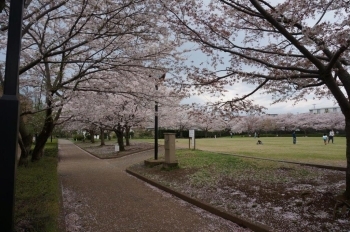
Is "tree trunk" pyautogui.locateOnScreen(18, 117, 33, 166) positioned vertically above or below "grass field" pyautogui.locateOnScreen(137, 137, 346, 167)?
above

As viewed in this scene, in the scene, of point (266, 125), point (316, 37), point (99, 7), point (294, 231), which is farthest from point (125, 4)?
point (266, 125)

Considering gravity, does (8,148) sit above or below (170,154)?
above

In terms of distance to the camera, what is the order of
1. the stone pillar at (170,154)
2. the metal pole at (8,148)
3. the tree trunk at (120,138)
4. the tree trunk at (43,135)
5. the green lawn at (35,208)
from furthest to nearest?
the tree trunk at (120,138) → the tree trunk at (43,135) → the stone pillar at (170,154) → the green lawn at (35,208) → the metal pole at (8,148)

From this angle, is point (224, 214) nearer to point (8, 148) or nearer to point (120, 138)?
point (8, 148)

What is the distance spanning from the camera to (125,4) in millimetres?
6250

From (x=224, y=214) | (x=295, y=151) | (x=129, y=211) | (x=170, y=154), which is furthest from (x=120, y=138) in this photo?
(x=224, y=214)

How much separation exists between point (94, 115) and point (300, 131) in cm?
6500

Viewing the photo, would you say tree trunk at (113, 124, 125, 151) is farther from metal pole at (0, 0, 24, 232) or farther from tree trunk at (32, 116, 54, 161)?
metal pole at (0, 0, 24, 232)

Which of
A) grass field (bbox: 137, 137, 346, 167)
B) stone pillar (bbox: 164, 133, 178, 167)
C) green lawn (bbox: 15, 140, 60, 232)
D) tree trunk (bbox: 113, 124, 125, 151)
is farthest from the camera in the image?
tree trunk (bbox: 113, 124, 125, 151)

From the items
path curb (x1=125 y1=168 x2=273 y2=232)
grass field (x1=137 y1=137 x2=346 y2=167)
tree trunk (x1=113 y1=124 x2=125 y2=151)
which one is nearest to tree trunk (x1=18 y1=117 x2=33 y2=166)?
path curb (x1=125 y1=168 x2=273 y2=232)

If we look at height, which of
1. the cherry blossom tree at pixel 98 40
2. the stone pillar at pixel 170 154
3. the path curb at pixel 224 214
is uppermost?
the cherry blossom tree at pixel 98 40

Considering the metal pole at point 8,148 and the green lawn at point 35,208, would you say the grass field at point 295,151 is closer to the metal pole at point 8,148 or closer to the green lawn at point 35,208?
the green lawn at point 35,208

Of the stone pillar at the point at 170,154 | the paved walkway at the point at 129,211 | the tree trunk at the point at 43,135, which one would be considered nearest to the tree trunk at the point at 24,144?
the tree trunk at the point at 43,135

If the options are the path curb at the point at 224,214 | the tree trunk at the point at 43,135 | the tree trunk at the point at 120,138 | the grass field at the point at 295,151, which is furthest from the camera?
the tree trunk at the point at 120,138
